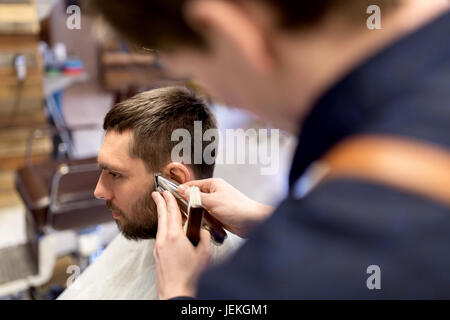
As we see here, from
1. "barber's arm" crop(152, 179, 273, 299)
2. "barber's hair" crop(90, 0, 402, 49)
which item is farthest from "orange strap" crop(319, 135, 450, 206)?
"barber's arm" crop(152, 179, 273, 299)

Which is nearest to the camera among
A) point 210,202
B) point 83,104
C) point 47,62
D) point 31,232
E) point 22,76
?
point 210,202

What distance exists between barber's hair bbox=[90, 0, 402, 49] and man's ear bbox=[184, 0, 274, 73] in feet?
0.04

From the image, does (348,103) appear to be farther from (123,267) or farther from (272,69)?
(123,267)

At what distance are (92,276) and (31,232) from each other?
38.3 inches

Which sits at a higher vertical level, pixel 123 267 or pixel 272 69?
pixel 272 69

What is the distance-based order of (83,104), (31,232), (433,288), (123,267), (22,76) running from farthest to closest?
1. (83,104)
2. (22,76)
3. (31,232)
4. (123,267)
5. (433,288)

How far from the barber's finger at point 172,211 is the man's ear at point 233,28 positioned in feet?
1.34

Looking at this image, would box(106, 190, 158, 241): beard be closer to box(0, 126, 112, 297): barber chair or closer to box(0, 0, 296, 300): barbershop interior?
box(0, 0, 296, 300): barbershop interior

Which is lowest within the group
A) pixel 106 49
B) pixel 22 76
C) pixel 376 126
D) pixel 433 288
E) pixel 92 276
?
pixel 92 276

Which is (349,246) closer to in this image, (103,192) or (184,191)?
(184,191)

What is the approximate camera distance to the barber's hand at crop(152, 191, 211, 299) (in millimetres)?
631

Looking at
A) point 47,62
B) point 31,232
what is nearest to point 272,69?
point 31,232

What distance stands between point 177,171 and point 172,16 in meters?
0.62

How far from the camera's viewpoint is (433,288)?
32 centimetres
